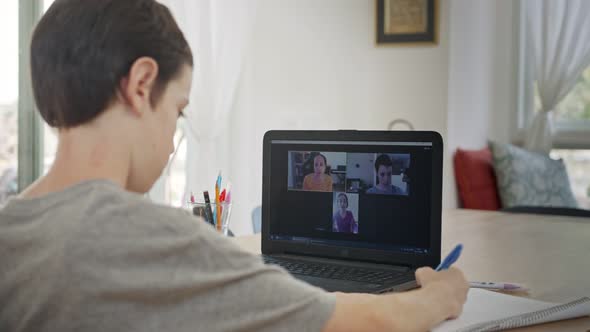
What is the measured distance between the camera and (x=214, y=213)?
170 cm

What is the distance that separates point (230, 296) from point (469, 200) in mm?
3596

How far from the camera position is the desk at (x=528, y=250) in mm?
1414

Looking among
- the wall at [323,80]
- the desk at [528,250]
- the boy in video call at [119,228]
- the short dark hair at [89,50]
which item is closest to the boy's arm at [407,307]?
the boy in video call at [119,228]

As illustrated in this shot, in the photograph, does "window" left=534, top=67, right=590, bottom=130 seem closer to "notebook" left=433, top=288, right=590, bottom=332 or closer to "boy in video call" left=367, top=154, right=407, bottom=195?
"boy in video call" left=367, top=154, right=407, bottom=195

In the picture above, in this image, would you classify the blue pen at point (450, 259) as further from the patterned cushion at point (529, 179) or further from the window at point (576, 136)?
the window at point (576, 136)

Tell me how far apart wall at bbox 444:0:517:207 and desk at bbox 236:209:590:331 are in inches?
64.9

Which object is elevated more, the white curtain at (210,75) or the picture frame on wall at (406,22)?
the picture frame on wall at (406,22)

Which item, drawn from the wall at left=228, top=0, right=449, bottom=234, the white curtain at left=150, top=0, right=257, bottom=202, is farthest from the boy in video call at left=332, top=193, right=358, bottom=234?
the wall at left=228, top=0, right=449, bottom=234

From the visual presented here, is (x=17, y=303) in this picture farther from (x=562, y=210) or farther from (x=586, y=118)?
(x=586, y=118)

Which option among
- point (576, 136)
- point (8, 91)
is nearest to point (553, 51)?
point (576, 136)

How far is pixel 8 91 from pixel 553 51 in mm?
3029

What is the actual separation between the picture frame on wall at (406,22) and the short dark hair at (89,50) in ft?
11.5

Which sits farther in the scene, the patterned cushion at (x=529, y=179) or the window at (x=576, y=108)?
the window at (x=576, y=108)

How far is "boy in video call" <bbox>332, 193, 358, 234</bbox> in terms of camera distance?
5.03 ft
